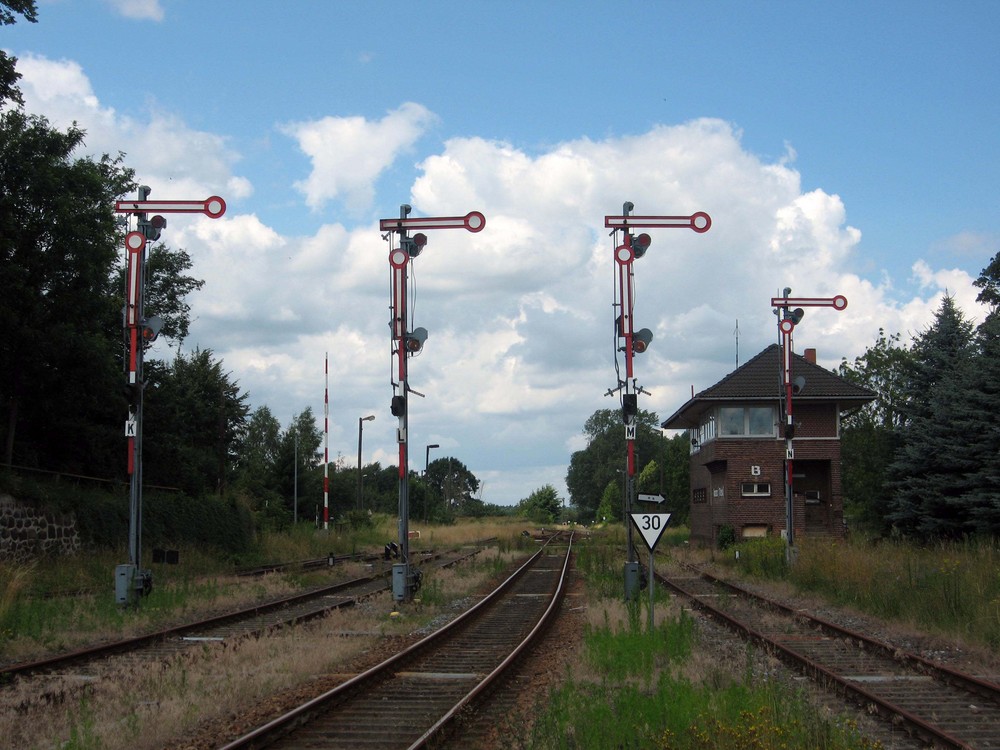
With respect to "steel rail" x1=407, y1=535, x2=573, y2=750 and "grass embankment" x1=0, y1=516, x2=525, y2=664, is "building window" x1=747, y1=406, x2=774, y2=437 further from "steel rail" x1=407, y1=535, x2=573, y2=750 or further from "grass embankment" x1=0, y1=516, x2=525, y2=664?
"steel rail" x1=407, y1=535, x2=573, y2=750

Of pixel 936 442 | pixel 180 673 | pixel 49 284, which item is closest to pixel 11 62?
pixel 49 284

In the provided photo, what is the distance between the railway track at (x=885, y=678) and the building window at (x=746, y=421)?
22.9 meters

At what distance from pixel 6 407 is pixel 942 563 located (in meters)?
24.4

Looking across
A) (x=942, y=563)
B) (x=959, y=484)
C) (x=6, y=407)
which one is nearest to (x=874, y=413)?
(x=959, y=484)

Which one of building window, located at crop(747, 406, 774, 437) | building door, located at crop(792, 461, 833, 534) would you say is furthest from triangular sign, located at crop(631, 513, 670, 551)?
building door, located at crop(792, 461, 833, 534)

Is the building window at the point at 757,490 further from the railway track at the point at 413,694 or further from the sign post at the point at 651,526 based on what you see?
the sign post at the point at 651,526

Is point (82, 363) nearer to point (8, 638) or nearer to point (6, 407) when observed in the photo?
point (6, 407)

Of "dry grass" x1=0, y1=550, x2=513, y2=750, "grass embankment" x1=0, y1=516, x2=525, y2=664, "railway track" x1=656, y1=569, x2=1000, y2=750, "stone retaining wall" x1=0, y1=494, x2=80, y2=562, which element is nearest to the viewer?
"dry grass" x1=0, y1=550, x2=513, y2=750

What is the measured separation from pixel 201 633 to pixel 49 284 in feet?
49.1

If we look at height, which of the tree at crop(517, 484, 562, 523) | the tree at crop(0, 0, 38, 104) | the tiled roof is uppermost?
the tree at crop(0, 0, 38, 104)

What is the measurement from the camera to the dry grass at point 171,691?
8.16 meters

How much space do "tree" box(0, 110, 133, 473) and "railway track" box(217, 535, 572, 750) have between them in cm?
1472

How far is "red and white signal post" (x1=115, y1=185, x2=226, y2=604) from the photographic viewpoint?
701 inches

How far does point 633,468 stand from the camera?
1903cm
